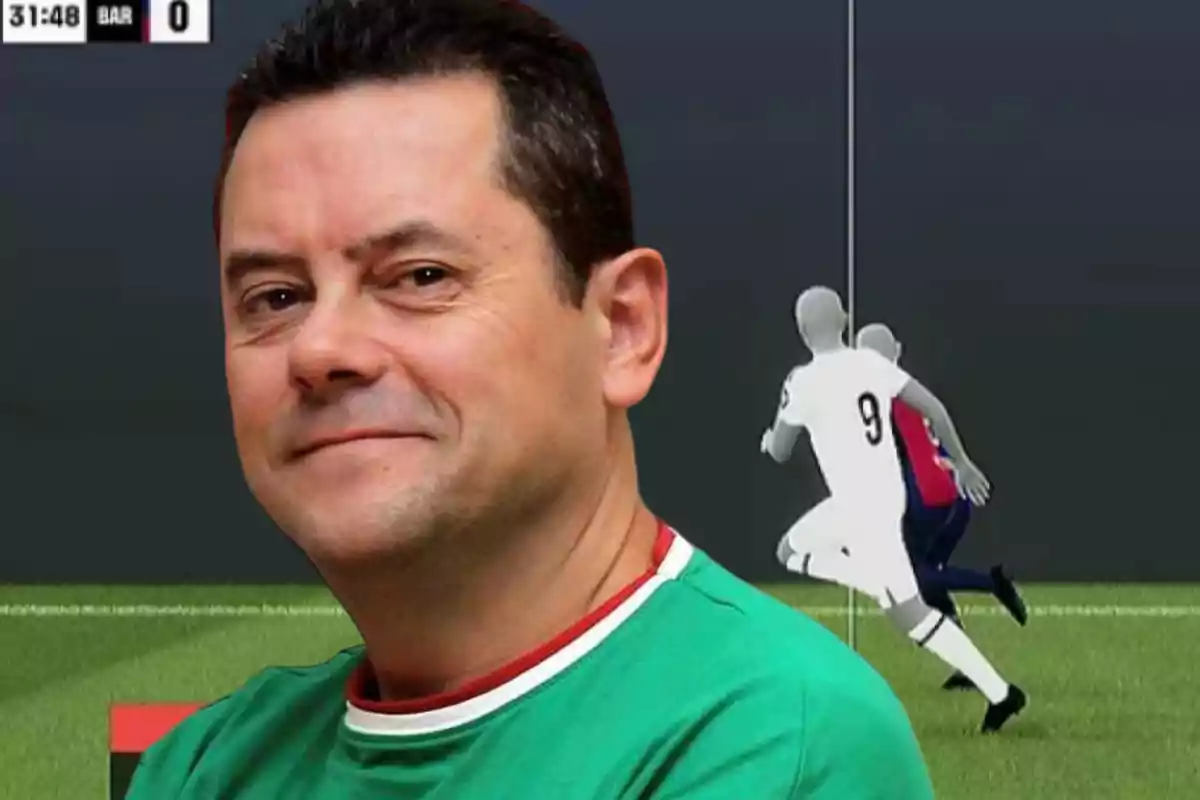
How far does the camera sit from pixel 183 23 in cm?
315

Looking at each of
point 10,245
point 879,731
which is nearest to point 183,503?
point 10,245

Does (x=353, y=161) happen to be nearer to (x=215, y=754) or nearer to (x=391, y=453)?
(x=391, y=453)

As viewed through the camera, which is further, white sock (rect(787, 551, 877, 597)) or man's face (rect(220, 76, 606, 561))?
white sock (rect(787, 551, 877, 597))

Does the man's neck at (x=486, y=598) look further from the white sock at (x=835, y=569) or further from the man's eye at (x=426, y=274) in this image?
the white sock at (x=835, y=569)

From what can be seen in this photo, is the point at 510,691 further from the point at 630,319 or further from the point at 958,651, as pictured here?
the point at 958,651

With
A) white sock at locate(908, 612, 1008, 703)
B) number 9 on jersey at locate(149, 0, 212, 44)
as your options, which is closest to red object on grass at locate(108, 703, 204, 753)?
white sock at locate(908, 612, 1008, 703)

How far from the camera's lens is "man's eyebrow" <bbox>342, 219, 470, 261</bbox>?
22.5 inches

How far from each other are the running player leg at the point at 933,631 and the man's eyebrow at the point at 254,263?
7.57 feet

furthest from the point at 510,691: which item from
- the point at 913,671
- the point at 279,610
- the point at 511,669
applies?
the point at 279,610

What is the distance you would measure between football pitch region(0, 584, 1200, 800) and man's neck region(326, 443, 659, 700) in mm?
2216

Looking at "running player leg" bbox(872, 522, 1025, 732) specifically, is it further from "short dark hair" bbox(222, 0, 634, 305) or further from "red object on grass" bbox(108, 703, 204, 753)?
"short dark hair" bbox(222, 0, 634, 305)

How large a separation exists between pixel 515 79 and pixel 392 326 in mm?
103

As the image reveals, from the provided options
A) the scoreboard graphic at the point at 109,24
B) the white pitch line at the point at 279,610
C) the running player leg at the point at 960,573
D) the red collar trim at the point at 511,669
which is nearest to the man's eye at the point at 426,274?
the red collar trim at the point at 511,669

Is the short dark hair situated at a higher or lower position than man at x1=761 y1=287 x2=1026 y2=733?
higher
